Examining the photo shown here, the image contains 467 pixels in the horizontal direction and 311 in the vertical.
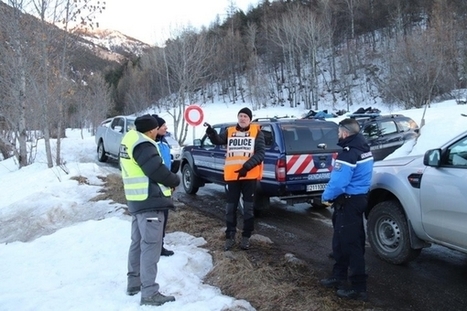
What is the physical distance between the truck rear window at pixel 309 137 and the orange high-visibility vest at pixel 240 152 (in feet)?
5.24

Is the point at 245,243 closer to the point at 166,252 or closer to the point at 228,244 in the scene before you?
the point at 228,244

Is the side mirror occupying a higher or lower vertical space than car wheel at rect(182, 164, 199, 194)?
higher

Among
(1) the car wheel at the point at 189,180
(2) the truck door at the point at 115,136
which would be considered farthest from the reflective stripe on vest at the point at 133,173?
(2) the truck door at the point at 115,136

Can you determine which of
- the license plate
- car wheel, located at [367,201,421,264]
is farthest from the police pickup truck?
car wheel, located at [367,201,421,264]

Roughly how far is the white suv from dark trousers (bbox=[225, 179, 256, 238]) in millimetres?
1629

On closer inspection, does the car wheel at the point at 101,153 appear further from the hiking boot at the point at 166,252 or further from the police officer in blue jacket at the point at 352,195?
the police officer in blue jacket at the point at 352,195

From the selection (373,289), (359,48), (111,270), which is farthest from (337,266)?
(359,48)

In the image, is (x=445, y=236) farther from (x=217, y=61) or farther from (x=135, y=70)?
(x=135, y=70)

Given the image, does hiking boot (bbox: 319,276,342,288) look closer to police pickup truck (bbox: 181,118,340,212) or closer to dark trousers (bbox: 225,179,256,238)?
dark trousers (bbox: 225,179,256,238)

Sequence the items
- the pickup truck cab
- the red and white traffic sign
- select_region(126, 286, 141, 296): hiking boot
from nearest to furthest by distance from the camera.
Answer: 1. select_region(126, 286, 141, 296): hiking boot
2. the red and white traffic sign
3. the pickup truck cab

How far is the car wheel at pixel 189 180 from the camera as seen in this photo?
10.2 m

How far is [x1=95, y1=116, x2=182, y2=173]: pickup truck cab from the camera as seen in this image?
13.9m

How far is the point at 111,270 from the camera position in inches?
185

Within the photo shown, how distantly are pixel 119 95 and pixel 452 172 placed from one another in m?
72.8
